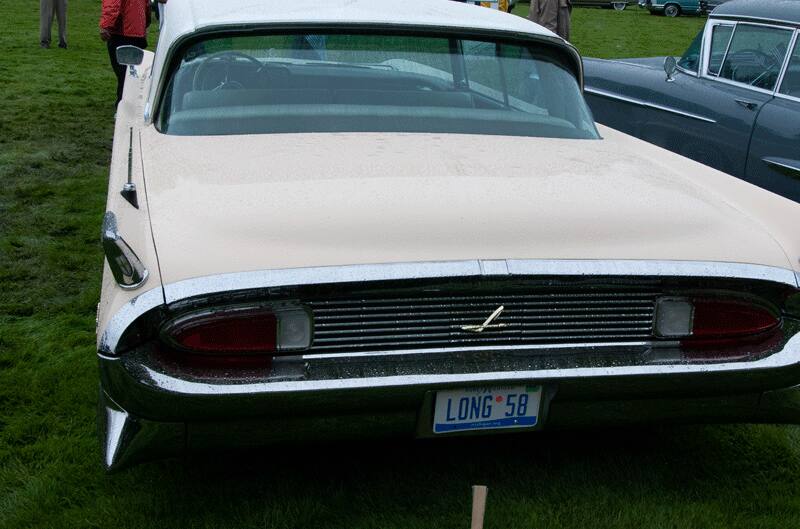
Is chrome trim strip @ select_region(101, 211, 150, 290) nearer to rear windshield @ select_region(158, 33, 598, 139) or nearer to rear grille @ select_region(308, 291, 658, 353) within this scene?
rear grille @ select_region(308, 291, 658, 353)

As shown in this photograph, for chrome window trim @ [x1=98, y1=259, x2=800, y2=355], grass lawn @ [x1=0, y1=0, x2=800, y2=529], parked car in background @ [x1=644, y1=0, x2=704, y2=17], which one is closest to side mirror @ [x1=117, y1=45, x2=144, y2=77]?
grass lawn @ [x1=0, y1=0, x2=800, y2=529]

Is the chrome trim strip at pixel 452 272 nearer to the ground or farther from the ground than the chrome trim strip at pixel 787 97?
farther from the ground

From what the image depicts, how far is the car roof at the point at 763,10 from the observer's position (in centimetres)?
582

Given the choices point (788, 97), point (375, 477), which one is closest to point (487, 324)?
point (375, 477)

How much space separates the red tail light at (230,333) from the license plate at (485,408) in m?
0.49

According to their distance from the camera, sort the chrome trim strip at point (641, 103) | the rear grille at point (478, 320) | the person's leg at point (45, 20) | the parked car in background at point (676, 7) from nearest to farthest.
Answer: the rear grille at point (478, 320) → the chrome trim strip at point (641, 103) → the person's leg at point (45, 20) → the parked car in background at point (676, 7)

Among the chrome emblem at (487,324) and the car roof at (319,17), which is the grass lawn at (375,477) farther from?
the car roof at (319,17)

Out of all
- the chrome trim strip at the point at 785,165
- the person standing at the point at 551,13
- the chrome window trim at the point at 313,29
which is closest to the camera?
the chrome window trim at the point at 313,29

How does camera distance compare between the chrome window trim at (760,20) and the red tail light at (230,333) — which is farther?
the chrome window trim at (760,20)

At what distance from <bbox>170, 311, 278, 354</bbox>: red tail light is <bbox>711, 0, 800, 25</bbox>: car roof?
14.5ft

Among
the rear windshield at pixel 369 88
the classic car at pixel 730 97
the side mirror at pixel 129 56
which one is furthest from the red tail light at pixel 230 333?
the classic car at pixel 730 97

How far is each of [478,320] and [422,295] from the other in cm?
18

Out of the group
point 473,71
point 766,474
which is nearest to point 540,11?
point 473,71

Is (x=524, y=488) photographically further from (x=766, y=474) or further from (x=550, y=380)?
(x=766, y=474)
